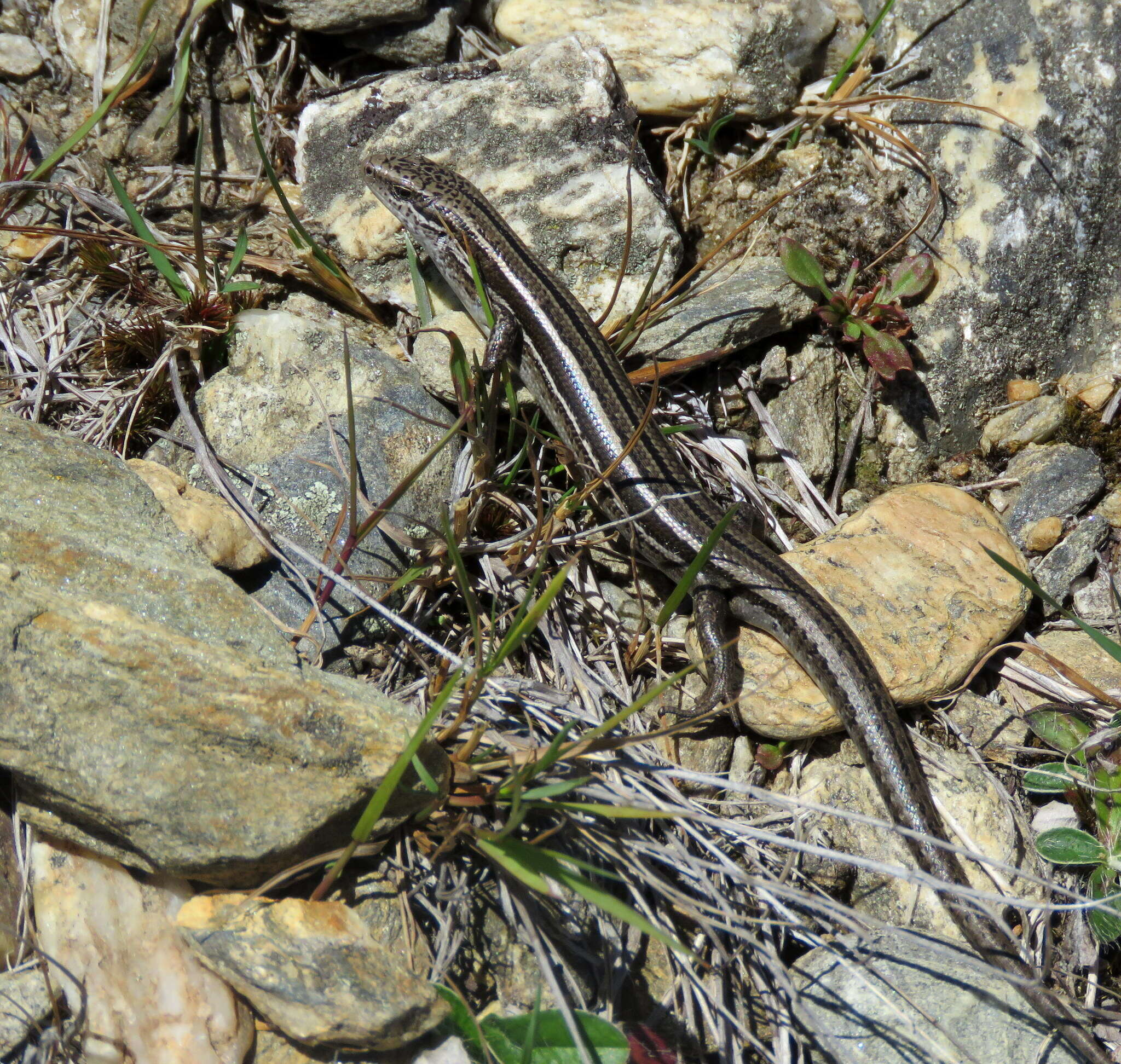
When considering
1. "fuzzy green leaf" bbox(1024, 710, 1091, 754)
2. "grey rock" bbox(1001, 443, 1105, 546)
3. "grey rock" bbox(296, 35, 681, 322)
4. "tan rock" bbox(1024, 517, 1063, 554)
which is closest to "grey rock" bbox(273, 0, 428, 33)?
"grey rock" bbox(296, 35, 681, 322)

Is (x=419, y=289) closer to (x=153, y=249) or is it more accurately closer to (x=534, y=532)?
(x=153, y=249)

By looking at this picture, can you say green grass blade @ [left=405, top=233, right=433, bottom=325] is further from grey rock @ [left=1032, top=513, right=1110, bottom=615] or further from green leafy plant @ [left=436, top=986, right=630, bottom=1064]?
grey rock @ [left=1032, top=513, right=1110, bottom=615]

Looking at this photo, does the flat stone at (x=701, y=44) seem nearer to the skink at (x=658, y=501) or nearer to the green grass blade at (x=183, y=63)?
the skink at (x=658, y=501)

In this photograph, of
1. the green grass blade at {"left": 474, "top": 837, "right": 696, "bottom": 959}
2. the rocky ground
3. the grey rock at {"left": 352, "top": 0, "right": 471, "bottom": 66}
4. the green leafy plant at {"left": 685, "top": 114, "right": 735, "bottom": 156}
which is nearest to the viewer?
the green grass blade at {"left": 474, "top": 837, "right": 696, "bottom": 959}

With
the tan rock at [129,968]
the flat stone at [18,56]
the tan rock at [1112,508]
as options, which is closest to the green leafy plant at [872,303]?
the tan rock at [1112,508]

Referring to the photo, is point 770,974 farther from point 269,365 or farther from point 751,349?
point 269,365
